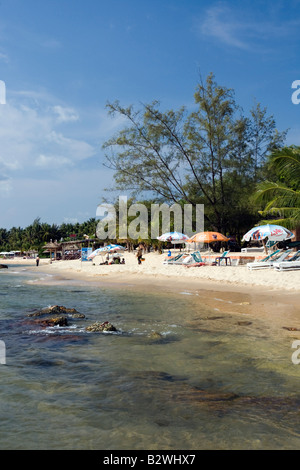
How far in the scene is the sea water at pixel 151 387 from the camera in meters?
3.96

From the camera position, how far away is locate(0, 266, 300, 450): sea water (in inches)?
156

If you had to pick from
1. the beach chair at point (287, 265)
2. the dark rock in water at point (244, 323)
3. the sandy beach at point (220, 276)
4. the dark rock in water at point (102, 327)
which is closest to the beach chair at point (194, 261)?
the sandy beach at point (220, 276)

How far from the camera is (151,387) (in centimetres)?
539

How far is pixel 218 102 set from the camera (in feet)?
93.6

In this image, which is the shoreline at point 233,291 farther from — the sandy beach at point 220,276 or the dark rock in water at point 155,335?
the dark rock in water at point 155,335

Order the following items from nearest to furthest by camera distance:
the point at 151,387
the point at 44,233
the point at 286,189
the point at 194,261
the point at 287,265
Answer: the point at 151,387
the point at 287,265
the point at 286,189
the point at 194,261
the point at 44,233

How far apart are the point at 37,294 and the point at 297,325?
43.9 ft

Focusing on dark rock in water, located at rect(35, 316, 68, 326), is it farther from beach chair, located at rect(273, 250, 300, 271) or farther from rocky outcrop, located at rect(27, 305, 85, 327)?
beach chair, located at rect(273, 250, 300, 271)

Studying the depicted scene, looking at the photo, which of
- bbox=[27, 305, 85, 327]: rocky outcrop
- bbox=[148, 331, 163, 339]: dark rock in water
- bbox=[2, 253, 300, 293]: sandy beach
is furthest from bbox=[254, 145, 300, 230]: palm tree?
bbox=[148, 331, 163, 339]: dark rock in water

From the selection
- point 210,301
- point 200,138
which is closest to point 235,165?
point 200,138

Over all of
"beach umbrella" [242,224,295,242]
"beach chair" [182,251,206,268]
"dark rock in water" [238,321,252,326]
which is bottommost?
"dark rock in water" [238,321,252,326]

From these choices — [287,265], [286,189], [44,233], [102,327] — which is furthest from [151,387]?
[44,233]

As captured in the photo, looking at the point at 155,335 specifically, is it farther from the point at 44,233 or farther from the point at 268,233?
the point at 44,233

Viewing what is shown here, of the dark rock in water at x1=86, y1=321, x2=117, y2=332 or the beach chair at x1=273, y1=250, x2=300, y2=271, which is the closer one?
the dark rock in water at x1=86, y1=321, x2=117, y2=332
